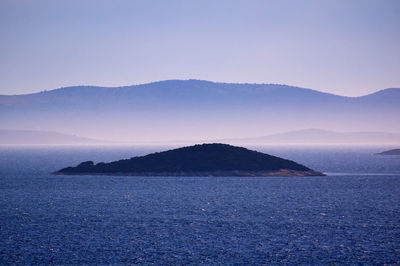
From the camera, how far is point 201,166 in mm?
126125

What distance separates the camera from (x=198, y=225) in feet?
171

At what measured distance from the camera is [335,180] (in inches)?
4422

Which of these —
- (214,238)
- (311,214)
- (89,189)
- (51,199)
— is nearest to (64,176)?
(89,189)

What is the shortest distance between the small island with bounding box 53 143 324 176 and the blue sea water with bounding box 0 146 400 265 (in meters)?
29.6

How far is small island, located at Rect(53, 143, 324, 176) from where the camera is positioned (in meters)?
125

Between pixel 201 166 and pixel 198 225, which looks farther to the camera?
pixel 201 166

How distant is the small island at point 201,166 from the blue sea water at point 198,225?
2965 cm

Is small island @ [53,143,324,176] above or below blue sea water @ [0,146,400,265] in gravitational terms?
above

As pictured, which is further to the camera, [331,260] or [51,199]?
[51,199]

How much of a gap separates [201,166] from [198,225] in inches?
2920

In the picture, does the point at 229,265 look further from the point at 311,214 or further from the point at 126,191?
the point at 126,191

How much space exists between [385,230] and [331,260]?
1438 cm

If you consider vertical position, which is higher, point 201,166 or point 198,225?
point 201,166

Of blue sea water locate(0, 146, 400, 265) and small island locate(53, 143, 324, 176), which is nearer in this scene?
blue sea water locate(0, 146, 400, 265)
